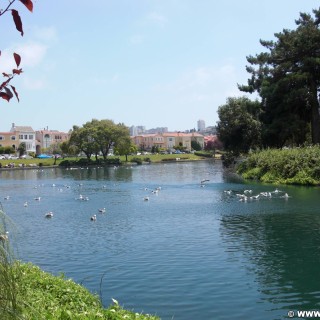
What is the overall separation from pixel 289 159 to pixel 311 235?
27113 mm

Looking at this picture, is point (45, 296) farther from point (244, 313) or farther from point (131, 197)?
point (131, 197)

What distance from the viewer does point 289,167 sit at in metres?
45.2

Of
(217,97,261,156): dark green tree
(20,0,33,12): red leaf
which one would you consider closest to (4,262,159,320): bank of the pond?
(20,0,33,12): red leaf

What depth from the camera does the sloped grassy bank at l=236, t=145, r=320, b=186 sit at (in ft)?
137

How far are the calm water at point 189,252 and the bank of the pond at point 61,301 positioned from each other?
3.91 feet

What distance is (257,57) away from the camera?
53.8 m

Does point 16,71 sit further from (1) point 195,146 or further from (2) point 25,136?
(1) point 195,146

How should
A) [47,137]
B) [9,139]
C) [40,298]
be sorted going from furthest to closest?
[47,137] → [9,139] → [40,298]

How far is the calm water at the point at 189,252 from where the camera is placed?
1188 cm

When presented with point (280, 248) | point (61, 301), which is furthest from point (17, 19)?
point (280, 248)

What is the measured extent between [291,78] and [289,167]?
420 inches

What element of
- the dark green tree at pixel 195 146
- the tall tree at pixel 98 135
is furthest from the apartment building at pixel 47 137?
the tall tree at pixel 98 135

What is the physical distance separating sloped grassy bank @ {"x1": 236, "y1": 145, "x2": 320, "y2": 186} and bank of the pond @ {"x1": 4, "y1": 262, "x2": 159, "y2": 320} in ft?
110

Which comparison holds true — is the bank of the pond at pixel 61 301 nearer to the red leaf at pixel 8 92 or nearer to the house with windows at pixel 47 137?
the red leaf at pixel 8 92
